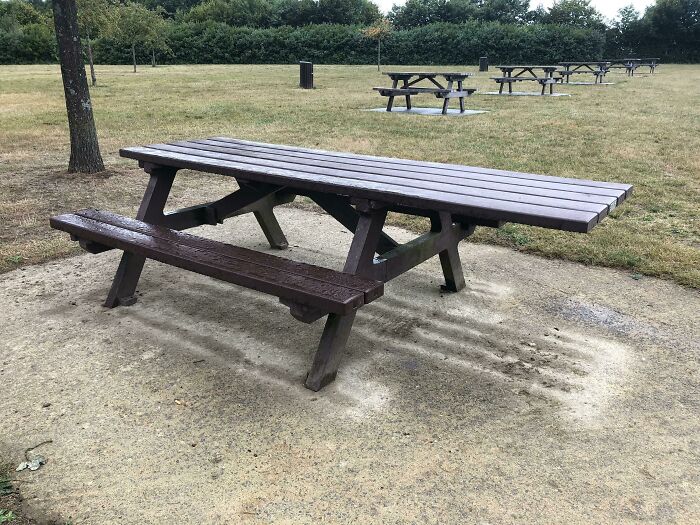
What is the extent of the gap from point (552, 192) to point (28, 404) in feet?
7.43

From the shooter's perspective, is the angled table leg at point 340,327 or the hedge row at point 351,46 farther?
the hedge row at point 351,46

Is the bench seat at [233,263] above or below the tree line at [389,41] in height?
below

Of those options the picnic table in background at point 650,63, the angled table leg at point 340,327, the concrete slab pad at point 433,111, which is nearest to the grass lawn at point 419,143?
the concrete slab pad at point 433,111

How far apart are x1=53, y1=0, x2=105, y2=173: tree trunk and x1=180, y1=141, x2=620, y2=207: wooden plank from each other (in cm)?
354

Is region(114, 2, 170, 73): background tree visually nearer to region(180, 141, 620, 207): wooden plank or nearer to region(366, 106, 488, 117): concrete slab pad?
region(366, 106, 488, 117): concrete slab pad

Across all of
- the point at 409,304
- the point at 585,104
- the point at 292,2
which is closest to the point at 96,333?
the point at 409,304

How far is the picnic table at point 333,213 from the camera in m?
2.29

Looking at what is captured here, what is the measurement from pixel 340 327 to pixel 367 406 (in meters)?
0.34

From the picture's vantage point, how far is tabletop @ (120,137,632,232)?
7.14 feet

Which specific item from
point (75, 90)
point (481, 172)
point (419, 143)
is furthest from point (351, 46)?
point (481, 172)

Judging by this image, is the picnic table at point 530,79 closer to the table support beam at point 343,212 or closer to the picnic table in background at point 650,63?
the table support beam at point 343,212

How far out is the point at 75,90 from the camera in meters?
6.32

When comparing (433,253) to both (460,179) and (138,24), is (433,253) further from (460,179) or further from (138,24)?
(138,24)

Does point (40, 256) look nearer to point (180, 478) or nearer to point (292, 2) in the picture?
point (180, 478)
